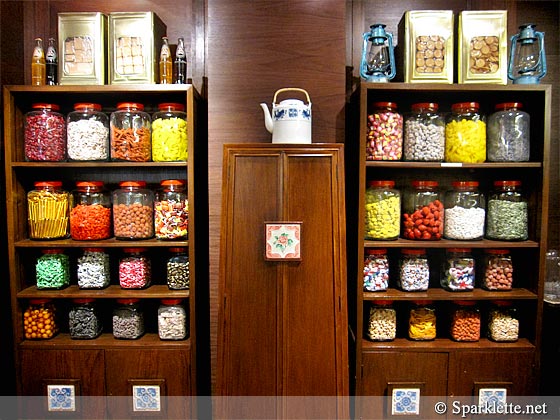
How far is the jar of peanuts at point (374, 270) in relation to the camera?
2312 millimetres

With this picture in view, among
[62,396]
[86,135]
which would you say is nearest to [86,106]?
[86,135]

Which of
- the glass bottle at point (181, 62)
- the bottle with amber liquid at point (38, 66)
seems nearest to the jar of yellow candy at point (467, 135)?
the glass bottle at point (181, 62)

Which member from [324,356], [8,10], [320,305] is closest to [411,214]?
[320,305]

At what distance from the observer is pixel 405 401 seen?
7.47 ft

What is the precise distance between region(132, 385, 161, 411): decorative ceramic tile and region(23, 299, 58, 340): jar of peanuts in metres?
0.55

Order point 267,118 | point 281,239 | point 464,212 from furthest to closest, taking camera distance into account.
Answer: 1. point 464,212
2. point 267,118
3. point 281,239

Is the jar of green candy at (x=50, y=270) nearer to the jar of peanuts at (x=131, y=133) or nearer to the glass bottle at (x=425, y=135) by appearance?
the jar of peanuts at (x=131, y=133)

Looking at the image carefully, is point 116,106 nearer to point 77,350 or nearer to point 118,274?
point 118,274

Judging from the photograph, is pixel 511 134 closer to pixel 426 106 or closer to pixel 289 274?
pixel 426 106

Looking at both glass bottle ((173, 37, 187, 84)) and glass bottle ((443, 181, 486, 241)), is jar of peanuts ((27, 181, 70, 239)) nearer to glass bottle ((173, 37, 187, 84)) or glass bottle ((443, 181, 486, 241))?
glass bottle ((173, 37, 187, 84))

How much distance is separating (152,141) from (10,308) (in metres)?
1.15

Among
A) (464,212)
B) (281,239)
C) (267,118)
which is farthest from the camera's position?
(464,212)

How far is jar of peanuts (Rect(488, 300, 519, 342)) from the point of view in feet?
7.70

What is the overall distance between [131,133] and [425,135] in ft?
4.79
